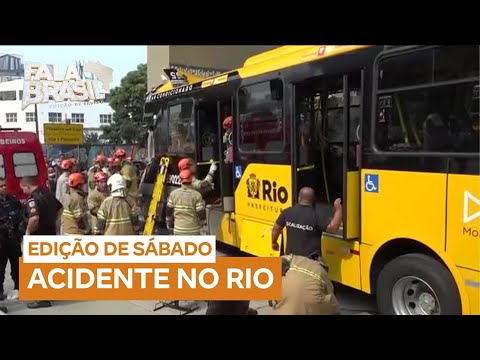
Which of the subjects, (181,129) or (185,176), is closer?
(185,176)

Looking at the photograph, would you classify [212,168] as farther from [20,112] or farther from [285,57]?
[20,112]

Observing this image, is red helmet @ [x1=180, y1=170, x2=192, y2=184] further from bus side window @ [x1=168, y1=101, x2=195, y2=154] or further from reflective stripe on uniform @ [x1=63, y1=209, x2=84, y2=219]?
bus side window @ [x1=168, y1=101, x2=195, y2=154]

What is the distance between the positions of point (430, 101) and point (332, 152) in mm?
2599

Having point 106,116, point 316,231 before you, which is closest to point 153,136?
point 316,231

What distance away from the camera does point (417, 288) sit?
14.1 feet

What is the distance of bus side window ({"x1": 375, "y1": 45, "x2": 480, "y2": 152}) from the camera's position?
384 cm

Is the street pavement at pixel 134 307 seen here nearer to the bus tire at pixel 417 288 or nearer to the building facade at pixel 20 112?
Result: the bus tire at pixel 417 288

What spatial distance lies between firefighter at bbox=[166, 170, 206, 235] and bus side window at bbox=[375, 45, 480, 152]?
2380mm

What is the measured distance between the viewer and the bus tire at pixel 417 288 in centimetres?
394

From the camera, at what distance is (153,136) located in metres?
9.96

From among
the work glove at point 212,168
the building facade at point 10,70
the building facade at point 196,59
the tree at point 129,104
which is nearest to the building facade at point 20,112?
the building facade at point 10,70

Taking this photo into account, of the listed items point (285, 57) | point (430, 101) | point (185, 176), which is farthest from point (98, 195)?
point (430, 101)

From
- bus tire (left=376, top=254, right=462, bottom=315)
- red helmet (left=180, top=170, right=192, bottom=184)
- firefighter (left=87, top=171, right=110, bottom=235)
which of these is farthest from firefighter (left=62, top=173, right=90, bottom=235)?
bus tire (left=376, top=254, right=462, bottom=315)

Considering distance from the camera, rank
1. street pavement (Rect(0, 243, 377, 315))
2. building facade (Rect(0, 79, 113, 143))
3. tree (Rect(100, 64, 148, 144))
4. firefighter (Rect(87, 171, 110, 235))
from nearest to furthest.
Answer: street pavement (Rect(0, 243, 377, 315))
firefighter (Rect(87, 171, 110, 235))
tree (Rect(100, 64, 148, 144))
building facade (Rect(0, 79, 113, 143))
